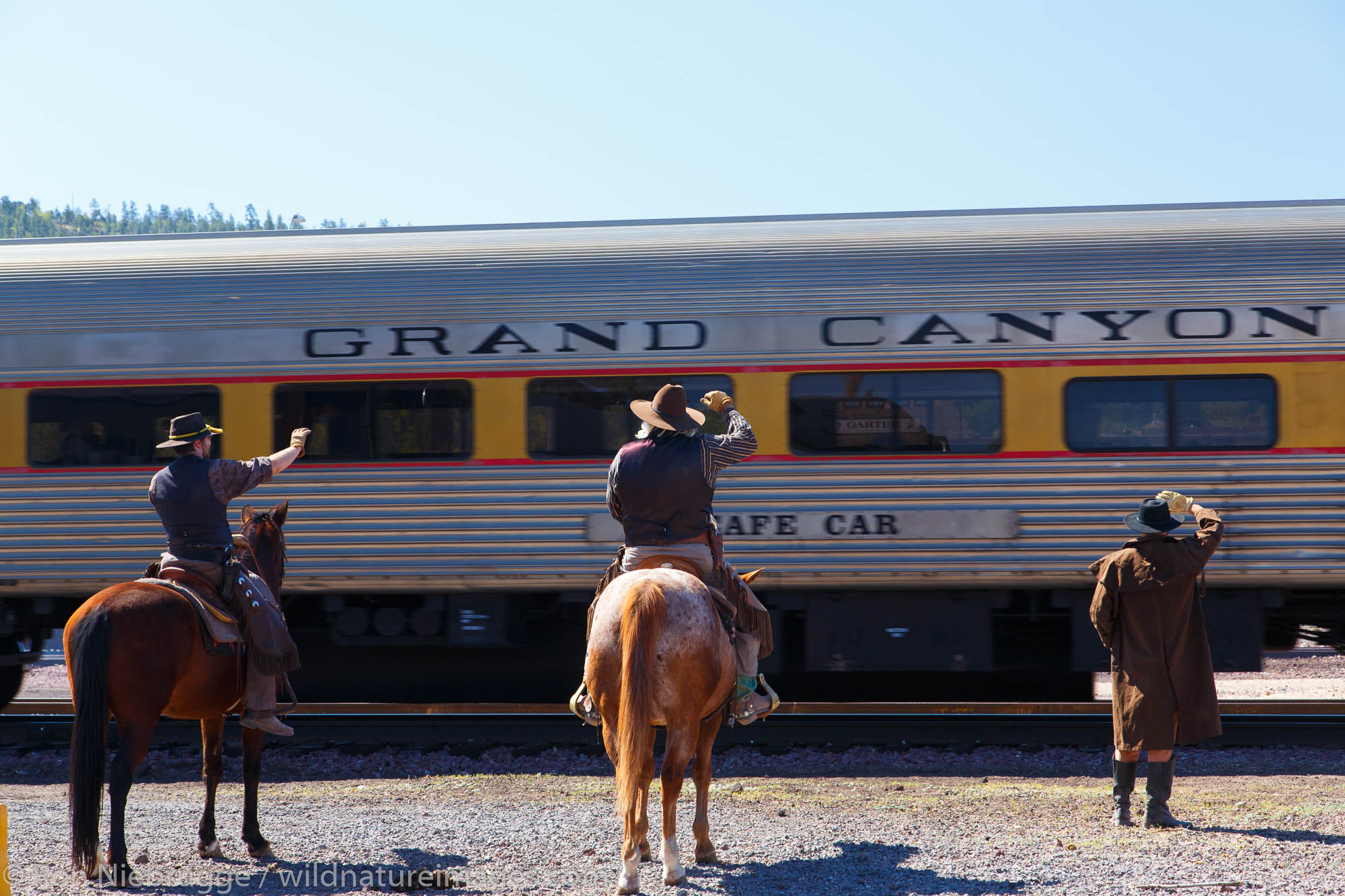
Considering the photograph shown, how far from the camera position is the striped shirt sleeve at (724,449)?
5227 mm

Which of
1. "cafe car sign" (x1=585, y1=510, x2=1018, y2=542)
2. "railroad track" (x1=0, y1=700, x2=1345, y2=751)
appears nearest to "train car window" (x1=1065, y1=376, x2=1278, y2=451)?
"cafe car sign" (x1=585, y1=510, x2=1018, y2=542)

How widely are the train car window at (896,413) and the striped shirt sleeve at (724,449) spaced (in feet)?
9.03

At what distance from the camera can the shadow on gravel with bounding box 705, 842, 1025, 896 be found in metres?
4.80

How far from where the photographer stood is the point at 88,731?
4828mm

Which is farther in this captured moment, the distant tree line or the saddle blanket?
the distant tree line

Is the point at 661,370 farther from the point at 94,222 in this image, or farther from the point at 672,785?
the point at 94,222

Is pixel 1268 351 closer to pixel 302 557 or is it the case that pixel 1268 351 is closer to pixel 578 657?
pixel 578 657

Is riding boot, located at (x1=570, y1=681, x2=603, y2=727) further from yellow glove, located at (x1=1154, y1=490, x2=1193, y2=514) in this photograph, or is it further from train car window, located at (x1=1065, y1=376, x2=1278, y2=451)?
train car window, located at (x1=1065, y1=376, x2=1278, y2=451)

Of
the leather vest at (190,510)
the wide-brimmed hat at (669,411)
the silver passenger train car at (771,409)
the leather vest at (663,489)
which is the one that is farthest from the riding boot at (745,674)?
the leather vest at (190,510)

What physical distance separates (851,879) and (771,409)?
379cm

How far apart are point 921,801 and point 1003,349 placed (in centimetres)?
332

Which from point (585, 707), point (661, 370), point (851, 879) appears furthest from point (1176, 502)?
point (661, 370)

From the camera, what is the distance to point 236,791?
22.2 feet

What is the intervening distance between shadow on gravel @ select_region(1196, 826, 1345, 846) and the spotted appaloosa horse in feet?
8.95
